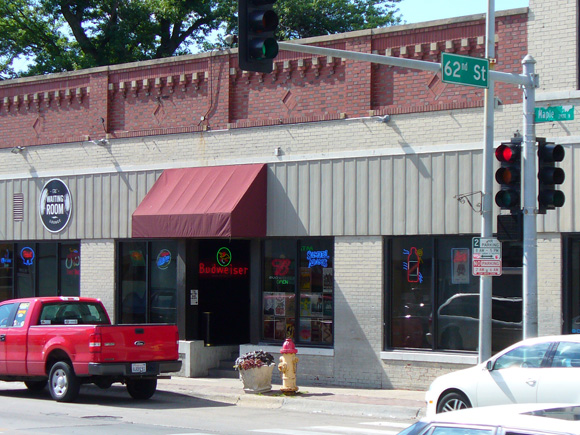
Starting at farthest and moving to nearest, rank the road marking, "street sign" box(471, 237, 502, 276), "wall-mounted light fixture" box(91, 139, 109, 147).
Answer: "wall-mounted light fixture" box(91, 139, 109, 147), "street sign" box(471, 237, 502, 276), the road marking

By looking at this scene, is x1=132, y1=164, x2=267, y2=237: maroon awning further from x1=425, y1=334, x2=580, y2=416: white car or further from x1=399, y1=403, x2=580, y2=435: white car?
x1=399, y1=403, x2=580, y2=435: white car

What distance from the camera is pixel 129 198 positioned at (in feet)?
70.0

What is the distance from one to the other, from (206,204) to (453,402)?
28.7 feet

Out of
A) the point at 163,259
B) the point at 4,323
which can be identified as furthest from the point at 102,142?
the point at 4,323

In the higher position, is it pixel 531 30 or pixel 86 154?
pixel 531 30

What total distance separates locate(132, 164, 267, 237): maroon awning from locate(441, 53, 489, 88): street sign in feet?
23.8

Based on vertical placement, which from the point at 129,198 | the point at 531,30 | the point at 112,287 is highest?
the point at 531,30

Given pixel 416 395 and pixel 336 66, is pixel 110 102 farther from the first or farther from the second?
pixel 416 395

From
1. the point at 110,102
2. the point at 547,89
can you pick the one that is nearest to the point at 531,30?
the point at 547,89

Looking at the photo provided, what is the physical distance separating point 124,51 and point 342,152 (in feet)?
73.7

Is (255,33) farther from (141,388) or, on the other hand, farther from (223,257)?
(223,257)

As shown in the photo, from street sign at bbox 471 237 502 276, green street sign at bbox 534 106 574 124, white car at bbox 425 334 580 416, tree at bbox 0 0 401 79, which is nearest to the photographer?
white car at bbox 425 334 580 416

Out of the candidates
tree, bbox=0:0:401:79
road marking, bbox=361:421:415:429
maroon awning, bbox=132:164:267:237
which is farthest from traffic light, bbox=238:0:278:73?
tree, bbox=0:0:401:79

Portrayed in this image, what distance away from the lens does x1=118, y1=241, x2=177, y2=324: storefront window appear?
20812 mm
